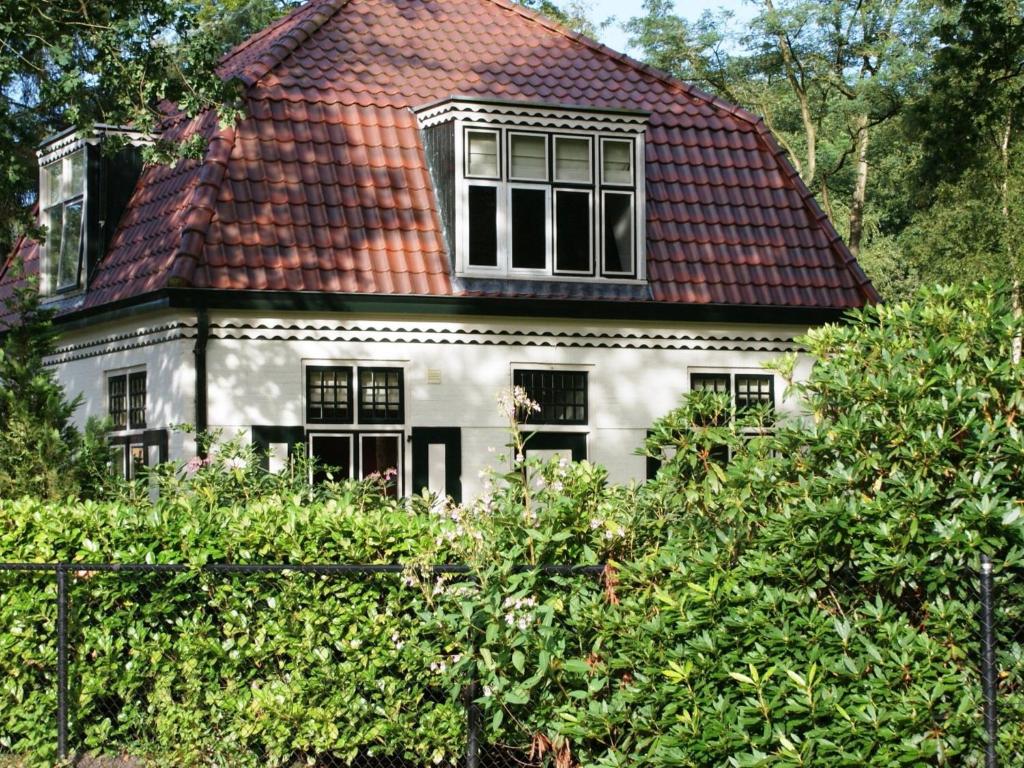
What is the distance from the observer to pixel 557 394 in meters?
18.4

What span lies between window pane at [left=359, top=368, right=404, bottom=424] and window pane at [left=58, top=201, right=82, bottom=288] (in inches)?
178

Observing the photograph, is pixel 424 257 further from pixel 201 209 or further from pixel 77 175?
pixel 77 175

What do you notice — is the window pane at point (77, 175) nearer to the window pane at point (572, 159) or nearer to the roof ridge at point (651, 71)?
the window pane at point (572, 159)

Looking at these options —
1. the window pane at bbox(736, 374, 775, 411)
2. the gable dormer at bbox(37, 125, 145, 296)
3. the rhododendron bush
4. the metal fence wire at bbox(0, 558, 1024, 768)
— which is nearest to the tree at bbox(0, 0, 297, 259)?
the gable dormer at bbox(37, 125, 145, 296)

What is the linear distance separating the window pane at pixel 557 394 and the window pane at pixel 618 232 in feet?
4.76

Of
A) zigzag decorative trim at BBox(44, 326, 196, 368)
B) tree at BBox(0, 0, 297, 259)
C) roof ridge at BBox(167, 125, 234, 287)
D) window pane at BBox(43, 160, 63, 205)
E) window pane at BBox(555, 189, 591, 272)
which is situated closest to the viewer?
tree at BBox(0, 0, 297, 259)

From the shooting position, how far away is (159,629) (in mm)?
10250

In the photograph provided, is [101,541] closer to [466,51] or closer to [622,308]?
[622,308]

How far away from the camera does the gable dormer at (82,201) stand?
1905 centimetres

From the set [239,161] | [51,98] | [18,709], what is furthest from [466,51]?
[18,709]

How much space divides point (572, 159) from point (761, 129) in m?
3.52

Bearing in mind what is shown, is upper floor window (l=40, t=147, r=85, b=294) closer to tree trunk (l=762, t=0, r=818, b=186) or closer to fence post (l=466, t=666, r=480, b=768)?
fence post (l=466, t=666, r=480, b=768)

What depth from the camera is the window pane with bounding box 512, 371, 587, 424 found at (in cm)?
1830

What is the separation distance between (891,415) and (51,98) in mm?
10660
